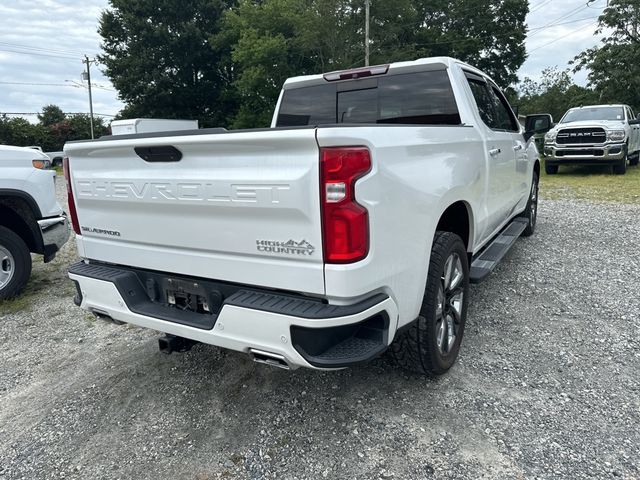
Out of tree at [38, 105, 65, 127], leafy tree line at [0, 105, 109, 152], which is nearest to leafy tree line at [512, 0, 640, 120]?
leafy tree line at [0, 105, 109, 152]

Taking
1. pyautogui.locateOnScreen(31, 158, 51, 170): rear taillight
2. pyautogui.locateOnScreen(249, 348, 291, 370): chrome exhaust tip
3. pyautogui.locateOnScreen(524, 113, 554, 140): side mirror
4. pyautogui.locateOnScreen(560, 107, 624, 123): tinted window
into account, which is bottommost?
pyautogui.locateOnScreen(249, 348, 291, 370): chrome exhaust tip

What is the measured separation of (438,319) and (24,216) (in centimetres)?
434

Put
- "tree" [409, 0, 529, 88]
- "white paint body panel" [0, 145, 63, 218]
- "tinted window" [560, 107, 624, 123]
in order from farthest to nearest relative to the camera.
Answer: "tree" [409, 0, 529, 88]
"tinted window" [560, 107, 624, 123]
"white paint body panel" [0, 145, 63, 218]

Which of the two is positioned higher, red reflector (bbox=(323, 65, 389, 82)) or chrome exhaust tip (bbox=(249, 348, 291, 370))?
red reflector (bbox=(323, 65, 389, 82))

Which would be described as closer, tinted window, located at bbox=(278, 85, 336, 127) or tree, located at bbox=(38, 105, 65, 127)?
tinted window, located at bbox=(278, 85, 336, 127)

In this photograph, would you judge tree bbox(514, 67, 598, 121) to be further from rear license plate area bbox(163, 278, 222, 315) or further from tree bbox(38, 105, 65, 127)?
tree bbox(38, 105, 65, 127)

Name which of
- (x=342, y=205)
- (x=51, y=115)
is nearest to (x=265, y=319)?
(x=342, y=205)

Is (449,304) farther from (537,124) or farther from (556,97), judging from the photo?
(556,97)

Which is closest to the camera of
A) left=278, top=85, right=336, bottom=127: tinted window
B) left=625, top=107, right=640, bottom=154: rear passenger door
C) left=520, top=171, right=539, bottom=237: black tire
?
left=278, top=85, right=336, bottom=127: tinted window

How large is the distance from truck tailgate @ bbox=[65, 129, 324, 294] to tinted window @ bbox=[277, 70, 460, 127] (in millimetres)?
2060

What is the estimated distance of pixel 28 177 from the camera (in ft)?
16.1

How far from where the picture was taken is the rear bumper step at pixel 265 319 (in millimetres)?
2137

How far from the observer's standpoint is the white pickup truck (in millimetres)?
2100

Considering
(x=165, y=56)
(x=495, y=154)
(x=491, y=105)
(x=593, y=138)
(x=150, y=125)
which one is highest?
(x=165, y=56)
